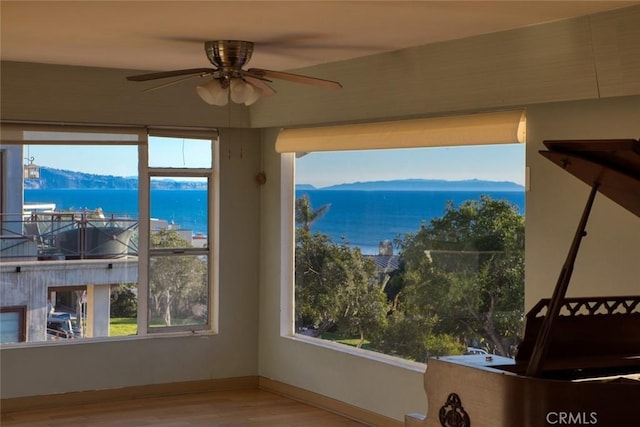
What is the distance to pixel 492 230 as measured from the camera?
5879 millimetres

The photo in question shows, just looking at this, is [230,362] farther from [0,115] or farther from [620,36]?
[620,36]

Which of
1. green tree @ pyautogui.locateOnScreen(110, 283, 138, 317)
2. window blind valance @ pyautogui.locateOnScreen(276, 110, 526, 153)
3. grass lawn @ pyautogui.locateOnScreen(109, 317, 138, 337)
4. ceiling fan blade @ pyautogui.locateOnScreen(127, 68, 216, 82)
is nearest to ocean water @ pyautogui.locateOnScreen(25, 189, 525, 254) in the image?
window blind valance @ pyautogui.locateOnScreen(276, 110, 526, 153)

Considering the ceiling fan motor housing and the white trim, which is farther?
the white trim

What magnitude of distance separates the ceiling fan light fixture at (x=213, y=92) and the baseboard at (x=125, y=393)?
3139mm

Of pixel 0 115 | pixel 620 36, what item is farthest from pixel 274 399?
pixel 620 36

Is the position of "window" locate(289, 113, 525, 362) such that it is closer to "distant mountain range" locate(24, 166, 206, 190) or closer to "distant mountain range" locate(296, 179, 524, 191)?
"distant mountain range" locate(296, 179, 524, 191)

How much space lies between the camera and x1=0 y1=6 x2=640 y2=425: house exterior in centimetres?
485

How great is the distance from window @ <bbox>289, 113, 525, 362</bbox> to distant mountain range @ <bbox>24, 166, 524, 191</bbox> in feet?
0.04

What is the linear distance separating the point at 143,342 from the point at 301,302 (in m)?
1.31

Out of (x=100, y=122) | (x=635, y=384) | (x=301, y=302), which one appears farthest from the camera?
(x=301, y=302)

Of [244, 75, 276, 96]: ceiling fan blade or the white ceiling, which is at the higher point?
the white ceiling

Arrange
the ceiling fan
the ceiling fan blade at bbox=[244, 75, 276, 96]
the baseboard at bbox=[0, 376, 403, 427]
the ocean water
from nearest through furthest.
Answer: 1. the ceiling fan
2. the ceiling fan blade at bbox=[244, 75, 276, 96]
3. the ocean water
4. the baseboard at bbox=[0, 376, 403, 427]

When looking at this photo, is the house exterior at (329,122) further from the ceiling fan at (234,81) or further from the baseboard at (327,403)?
the ceiling fan at (234,81)

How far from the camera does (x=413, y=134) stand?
611cm
